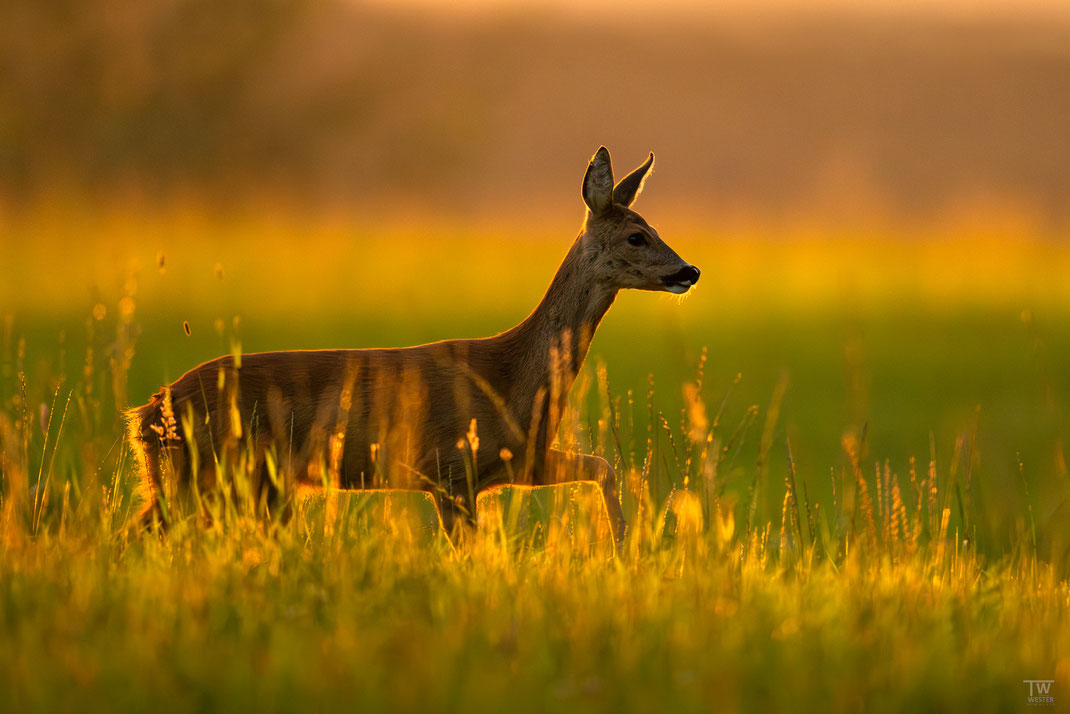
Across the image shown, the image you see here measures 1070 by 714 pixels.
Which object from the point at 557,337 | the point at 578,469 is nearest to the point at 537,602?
the point at 578,469

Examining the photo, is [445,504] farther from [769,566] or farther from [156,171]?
[156,171]

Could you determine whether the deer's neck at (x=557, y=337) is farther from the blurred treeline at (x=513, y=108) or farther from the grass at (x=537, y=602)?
the blurred treeline at (x=513, y=108)

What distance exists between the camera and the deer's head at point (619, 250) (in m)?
5.94

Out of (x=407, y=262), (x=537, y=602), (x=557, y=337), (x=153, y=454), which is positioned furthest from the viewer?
(x=407, y=262)

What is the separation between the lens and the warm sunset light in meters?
3.80

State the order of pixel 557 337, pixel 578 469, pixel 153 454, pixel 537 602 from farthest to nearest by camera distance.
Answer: pixel 557 337
pixel 578 469
pixel 153 454
pixel 537 602

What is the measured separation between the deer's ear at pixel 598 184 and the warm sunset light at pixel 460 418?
26mm

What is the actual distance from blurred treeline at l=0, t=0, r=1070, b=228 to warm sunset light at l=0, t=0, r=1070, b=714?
0.42ft

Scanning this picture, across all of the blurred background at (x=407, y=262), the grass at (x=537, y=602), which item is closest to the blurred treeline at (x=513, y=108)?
the blurred background at (x=407, y=262)

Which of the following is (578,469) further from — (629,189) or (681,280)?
(629,189)

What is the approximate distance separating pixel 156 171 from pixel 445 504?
72.1 feet

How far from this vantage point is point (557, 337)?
5.90m

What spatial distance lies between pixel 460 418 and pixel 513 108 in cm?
9568

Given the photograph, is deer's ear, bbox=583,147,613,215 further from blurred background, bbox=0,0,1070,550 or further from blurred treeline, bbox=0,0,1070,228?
blurred treeline, bbox=0,0,1070,228
